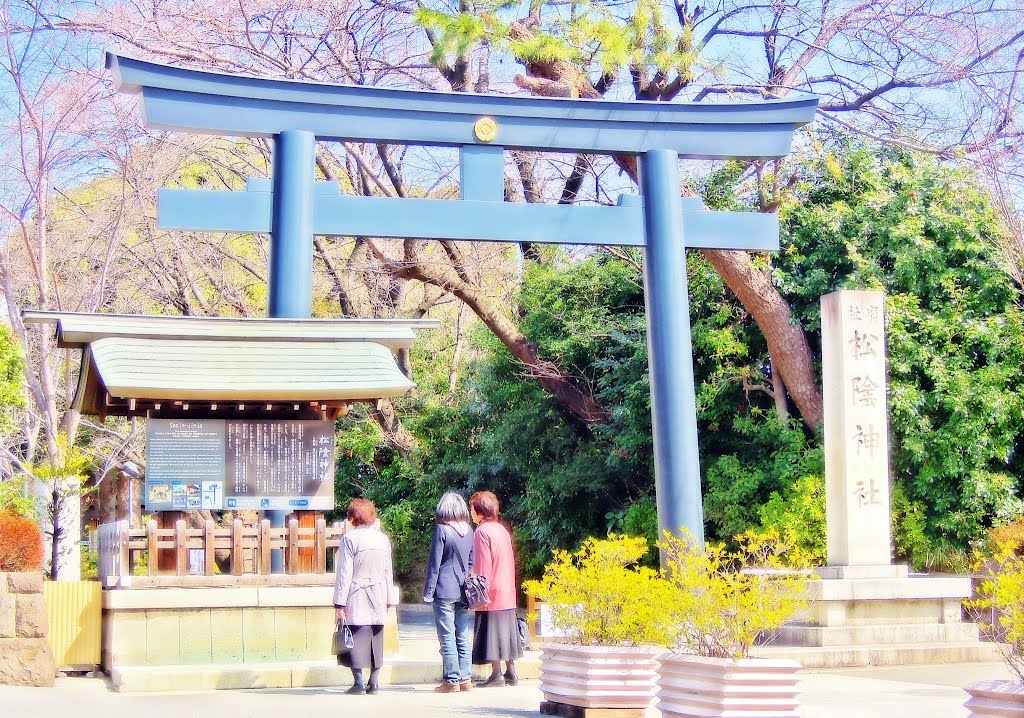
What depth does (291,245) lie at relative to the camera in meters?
12.2

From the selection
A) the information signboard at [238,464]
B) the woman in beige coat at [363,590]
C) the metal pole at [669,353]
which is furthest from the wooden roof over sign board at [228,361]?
the metal pole at [669,353]

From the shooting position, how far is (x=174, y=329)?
11750mm

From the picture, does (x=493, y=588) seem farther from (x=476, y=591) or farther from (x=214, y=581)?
(x=214, y=581)

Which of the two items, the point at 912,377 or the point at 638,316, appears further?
the point at 638,316

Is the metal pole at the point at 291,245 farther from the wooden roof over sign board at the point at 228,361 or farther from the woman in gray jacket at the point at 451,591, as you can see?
the woman in gray jacket at the point at 451,591

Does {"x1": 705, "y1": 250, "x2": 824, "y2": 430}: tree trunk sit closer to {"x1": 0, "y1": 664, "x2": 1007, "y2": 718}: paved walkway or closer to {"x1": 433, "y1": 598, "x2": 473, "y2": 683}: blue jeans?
{"x1": 0, "y1": 664, "x2": 1007, "y2": 718}: paved walkway

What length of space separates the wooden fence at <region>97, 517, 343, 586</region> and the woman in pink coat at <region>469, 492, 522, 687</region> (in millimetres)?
2103

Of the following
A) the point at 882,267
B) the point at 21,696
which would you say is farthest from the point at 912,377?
the point at 21,696

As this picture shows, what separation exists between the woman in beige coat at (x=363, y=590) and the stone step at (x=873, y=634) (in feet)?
16.4

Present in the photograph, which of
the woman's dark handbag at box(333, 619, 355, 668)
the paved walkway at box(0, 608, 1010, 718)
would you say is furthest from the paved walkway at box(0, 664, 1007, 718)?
the woman's dark handbag at box(333, 619, 355, 668)

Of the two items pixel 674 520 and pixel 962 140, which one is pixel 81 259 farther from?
pixel 962 140

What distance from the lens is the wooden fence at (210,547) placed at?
36.2 ft

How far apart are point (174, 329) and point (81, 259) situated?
983 cm

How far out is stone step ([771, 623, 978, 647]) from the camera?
12.5 m
